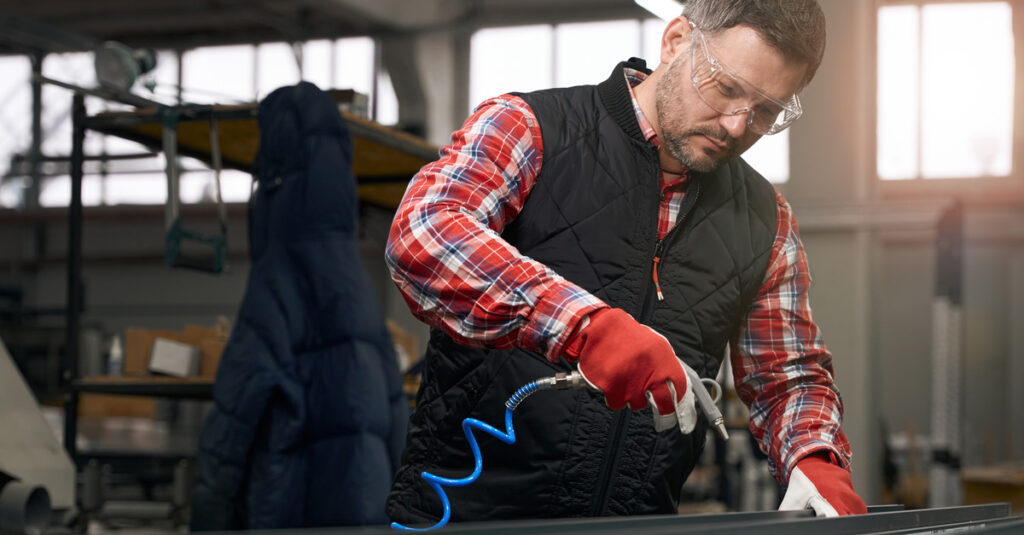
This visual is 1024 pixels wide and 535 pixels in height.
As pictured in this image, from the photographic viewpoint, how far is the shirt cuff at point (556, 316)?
112 cm

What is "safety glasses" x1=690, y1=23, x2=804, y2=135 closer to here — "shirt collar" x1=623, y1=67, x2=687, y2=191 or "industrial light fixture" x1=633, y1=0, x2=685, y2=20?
"shirt collar" x1=623, y1=67, x2=687, y2=191

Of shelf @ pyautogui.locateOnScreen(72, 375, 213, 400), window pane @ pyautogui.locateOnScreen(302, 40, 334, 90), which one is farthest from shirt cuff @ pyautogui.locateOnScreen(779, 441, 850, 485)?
window pane @ pyautogui.locateOnScreen(302, 40, 334, 90)

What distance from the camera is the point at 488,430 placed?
130 centimetres

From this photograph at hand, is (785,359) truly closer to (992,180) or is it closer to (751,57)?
(751,57)

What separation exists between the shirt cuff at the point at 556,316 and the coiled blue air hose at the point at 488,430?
0.04 m

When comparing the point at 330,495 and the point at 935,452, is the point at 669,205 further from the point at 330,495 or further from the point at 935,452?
the point at 935,452

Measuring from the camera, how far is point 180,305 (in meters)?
11.7

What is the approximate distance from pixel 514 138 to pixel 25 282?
11.9 m

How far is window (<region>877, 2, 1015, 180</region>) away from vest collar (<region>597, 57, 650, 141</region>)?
8937mm

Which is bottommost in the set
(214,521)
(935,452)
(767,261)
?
(935,452)

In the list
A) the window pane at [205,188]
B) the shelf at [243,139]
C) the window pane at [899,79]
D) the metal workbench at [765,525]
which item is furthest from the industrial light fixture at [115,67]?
the window pane at [205,188]

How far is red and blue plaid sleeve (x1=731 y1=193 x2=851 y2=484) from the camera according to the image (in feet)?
5.13

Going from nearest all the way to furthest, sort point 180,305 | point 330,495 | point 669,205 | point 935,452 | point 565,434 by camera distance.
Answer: point 565,434 < point 669,205 < point 330,495 < point 935,452 < point 180,305

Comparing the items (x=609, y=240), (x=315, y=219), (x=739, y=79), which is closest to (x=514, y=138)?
(x=609, y=240)
